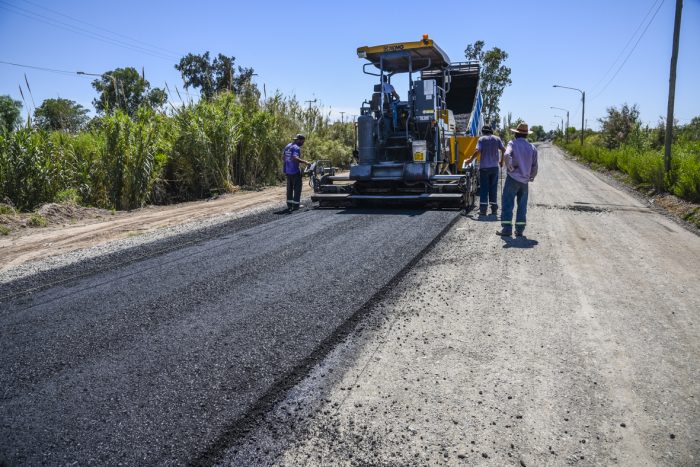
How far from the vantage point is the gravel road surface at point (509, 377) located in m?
2.44

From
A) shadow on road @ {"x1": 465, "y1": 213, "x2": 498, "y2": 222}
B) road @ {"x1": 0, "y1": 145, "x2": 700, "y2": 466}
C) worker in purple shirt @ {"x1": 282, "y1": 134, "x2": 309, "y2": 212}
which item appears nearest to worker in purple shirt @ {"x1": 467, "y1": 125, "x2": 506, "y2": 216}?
shadow on road @ {"x1": 465, "y1": 213, "x2": 498, "y2": 222}

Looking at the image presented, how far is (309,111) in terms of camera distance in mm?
21219

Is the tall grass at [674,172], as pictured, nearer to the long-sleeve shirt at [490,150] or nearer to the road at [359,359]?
the long-sleeve shirt at [490,150]

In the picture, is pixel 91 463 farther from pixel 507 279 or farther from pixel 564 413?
pixel 507 279

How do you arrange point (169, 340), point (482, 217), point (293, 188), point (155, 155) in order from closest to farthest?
point (169, 340)
point (482, 217)
point (293, 188)
point (155, 155)

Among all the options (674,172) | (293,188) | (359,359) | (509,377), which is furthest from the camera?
(674,172)

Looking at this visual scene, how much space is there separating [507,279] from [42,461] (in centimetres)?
426

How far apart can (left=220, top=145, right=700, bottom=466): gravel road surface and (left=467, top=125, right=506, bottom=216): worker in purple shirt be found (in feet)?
11.9

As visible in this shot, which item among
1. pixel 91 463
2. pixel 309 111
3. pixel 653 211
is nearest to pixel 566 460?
pixel 91 463

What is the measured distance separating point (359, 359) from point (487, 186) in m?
6.66

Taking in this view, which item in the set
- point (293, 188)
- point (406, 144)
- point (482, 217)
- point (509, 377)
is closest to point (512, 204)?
point (482, 217)

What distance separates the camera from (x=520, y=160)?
734 centimetres

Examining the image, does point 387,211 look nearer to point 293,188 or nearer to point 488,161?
point 488,161

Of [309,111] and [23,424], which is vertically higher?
[309,111]
